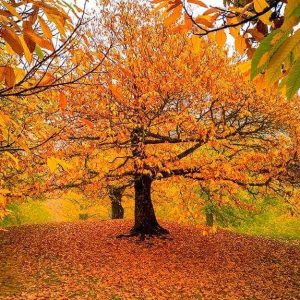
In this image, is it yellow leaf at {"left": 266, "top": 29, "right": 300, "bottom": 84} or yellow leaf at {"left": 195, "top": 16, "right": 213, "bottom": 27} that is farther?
yellow leaf at {"left": 195, "top": 16, "right": 213, "bottom": 27}

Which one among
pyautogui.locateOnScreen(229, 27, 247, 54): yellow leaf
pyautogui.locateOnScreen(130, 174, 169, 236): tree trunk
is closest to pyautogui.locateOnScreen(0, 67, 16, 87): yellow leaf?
pyautogui.locateOnScreen(229, 27, 247, 54): yellow leaf

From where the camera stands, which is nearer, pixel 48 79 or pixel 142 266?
pixel 48 79

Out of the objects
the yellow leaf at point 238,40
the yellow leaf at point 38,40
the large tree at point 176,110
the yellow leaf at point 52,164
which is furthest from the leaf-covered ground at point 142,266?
the yellow leaf at point 38,40

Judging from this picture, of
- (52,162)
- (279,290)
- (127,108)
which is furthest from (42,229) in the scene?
(52,162)

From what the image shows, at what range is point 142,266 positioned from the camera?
11.3 metres

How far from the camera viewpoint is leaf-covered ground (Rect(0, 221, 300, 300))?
919 cm

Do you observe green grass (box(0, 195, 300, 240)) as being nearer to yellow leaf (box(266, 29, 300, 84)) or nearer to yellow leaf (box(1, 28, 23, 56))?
yellow leaf (box(1, 28, 23, 56))

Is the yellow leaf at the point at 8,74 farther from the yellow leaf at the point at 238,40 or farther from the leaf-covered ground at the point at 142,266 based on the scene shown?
the leaf-covered ground at the point at 142,266

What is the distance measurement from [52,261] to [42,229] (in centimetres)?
617

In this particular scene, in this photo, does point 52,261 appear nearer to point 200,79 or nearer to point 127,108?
point 127,108

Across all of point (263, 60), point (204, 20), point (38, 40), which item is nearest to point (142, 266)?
point (204, 20)

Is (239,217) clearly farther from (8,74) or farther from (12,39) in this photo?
(12,39)

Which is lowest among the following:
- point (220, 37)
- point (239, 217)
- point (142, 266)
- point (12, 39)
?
point (142, 266)

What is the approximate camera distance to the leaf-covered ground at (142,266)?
9.19 metres
